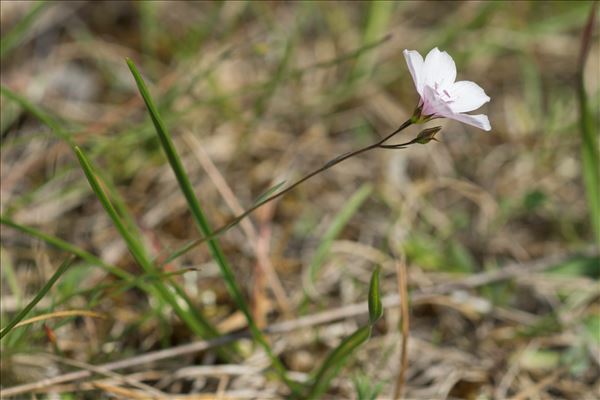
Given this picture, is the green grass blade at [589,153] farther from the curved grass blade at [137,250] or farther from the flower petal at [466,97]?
the curved grass blade at [137,250]

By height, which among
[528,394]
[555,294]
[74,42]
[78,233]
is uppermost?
[74,42]

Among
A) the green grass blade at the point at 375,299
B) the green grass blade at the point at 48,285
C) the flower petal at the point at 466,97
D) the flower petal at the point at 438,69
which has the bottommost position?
the green grass blade at the point at 375,299

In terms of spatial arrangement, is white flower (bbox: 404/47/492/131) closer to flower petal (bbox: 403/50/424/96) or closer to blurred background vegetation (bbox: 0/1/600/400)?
flower petal (bbox: 403/50/424/96)

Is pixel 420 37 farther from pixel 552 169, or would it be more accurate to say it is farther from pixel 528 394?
pixel 528 394

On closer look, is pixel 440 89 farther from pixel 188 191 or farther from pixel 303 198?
pixel 303 198

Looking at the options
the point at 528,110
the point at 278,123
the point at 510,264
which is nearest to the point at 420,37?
the point at 528,110

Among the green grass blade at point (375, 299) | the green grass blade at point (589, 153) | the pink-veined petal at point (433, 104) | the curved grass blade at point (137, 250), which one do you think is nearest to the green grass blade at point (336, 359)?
the green grass blade at point (375, 299)

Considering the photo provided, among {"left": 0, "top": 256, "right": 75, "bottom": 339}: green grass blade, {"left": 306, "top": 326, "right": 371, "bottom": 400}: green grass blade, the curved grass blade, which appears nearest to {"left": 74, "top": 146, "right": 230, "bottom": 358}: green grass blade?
the curved grass blade
